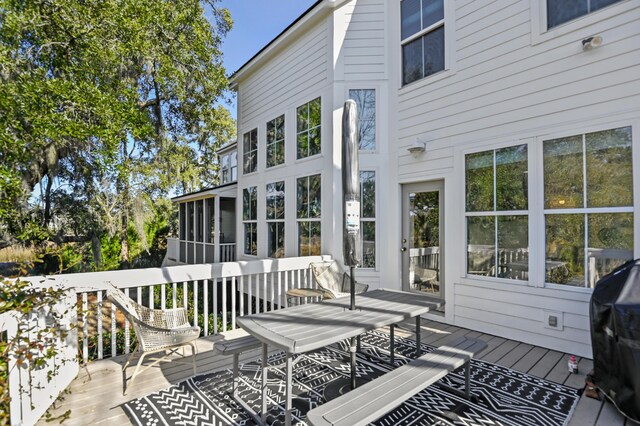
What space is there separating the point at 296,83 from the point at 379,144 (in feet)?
8.40

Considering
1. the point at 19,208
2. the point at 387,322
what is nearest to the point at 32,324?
the point at 387,322

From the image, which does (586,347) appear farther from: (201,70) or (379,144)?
(201,70)

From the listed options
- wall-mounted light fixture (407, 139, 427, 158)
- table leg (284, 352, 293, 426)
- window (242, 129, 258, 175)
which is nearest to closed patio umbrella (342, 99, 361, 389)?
table leg (284, 352, 293, 426)

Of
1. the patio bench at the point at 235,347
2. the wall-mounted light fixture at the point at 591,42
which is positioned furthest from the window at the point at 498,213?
the patio bench at the point at 235,347

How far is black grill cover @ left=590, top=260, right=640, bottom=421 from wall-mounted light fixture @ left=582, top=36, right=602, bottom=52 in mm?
2435

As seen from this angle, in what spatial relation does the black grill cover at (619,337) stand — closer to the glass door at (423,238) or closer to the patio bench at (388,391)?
the patio bench at (388,391)

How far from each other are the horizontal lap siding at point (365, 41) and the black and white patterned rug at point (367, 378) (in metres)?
4.71

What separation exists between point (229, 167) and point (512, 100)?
42.6ft

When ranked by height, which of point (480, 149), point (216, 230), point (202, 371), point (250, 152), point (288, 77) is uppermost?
point (288, 77)

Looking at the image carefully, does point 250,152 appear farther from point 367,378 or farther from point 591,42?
point 591,42

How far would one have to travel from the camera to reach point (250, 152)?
8.63 meters

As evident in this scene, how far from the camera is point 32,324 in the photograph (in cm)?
240

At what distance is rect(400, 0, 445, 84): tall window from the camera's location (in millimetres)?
5008

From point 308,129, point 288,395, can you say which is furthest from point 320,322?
point 308,129
